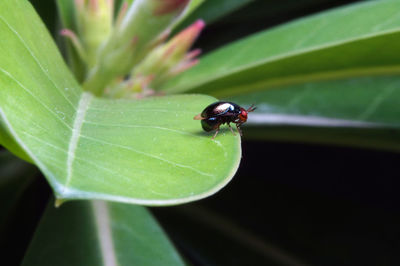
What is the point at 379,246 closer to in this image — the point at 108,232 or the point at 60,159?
the point at 108,232

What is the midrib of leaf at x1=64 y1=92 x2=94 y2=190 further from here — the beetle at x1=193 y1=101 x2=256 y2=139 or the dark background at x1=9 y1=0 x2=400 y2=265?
the dark background at x1=9 y1=0 x2=400 y2=265

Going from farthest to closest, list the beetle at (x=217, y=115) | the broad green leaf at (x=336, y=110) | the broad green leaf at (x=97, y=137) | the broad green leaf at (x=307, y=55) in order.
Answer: the broad green leaf at (x=336, y=110) < the broad green leaf at (x=307, y=55) < the beetle at (x=217, y=115) < the broad green leaf at (x=97, y=137)

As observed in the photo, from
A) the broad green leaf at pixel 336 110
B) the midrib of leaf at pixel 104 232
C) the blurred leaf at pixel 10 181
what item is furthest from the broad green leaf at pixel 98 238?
the broad green leaf at pixel 336 110

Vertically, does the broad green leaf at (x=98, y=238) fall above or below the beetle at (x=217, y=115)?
below

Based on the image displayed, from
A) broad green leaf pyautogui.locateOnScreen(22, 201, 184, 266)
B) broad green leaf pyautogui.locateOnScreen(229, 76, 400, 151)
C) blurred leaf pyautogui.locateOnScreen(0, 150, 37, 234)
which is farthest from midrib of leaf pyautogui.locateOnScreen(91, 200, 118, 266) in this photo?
broad green leaf pyautogui.locateOnScreen(229, 76, 400, 151)

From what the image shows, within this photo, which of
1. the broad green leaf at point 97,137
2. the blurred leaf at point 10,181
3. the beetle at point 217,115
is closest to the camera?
the broad green leaf at point 97,137

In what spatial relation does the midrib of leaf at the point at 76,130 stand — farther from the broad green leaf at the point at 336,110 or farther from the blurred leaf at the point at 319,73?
the broad green leaf at the point at 336,110

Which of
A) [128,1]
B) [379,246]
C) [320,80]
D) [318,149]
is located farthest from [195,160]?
[318,149]
